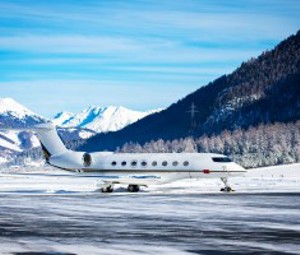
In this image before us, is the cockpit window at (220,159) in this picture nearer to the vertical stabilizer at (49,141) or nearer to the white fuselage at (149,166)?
the white fuselage at (149,166)

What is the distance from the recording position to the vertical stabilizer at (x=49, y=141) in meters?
65.2

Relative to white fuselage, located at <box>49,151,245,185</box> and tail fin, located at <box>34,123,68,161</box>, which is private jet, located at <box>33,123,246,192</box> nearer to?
white fuselage, located at <box>49,151,245,185</box>

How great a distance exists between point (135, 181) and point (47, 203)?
15.6m

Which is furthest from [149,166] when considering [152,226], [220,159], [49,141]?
[152,226]

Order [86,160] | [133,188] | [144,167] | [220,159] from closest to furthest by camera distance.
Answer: [133,188] < [220,159] < [144,167] < [86,160]

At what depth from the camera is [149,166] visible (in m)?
61.0

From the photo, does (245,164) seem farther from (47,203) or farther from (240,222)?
(240,222)

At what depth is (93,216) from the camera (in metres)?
33.5

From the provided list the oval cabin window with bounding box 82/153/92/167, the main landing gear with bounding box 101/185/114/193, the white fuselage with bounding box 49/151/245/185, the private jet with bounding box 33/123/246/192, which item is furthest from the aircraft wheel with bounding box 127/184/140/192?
the oval cabin window with bounding box 82/153/92/167

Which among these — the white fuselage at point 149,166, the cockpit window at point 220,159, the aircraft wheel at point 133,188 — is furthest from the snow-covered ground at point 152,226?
the cockpit window at point 220,159

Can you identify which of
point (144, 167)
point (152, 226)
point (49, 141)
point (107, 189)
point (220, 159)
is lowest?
point (152, 226)

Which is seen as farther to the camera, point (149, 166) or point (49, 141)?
point (49, 141)

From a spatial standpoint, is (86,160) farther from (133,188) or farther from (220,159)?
(220,159)

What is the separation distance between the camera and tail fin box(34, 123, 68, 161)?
65188 millimetres
